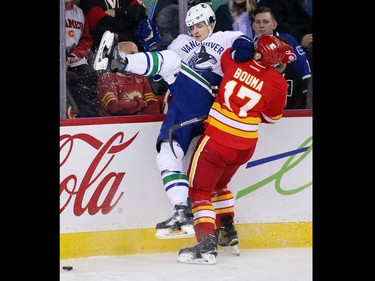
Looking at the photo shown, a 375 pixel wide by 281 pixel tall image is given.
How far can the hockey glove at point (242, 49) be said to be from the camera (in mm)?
6492

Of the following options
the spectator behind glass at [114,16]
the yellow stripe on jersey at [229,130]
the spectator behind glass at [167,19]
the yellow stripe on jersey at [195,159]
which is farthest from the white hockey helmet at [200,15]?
the yellow stripe on jersey at [195,159]

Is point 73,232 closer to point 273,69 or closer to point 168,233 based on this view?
point 168,233

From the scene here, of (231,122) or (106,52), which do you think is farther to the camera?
(231,122)

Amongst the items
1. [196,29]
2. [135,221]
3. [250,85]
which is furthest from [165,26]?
[135,221]

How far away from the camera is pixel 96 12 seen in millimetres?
6602

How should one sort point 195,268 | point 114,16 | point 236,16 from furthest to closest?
point 236,16, point 114,16, point 195,268

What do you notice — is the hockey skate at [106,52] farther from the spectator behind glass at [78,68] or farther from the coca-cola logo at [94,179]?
the coca-cola logo at [94,179]

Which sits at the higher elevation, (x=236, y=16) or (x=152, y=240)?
(x=236, y=16)

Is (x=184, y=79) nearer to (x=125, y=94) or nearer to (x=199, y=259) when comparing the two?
(x=125, y=94)

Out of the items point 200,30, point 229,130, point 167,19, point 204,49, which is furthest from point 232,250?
point 167,19

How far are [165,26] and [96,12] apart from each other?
0.43 metres

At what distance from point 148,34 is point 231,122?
0.71 m

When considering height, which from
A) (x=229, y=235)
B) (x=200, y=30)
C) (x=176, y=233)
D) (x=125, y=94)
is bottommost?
(x=229, y=235)

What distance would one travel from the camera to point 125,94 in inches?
266
